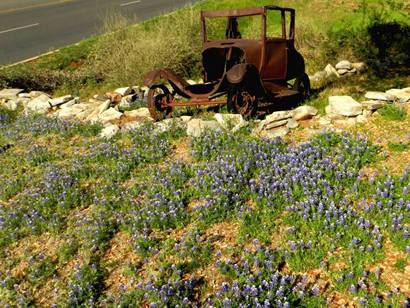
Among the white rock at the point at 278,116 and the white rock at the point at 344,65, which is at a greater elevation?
the white rock at the point at 278,116

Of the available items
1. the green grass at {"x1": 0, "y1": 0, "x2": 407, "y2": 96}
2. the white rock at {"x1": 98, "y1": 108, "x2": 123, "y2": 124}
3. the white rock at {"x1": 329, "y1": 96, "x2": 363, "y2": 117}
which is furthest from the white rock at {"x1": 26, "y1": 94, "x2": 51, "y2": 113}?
the white rock at {"x1": 329, "y1": 96, "x2": 363, "y2": 117}

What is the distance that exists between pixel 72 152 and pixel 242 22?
1012 centimetres

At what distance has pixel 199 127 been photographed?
8086 millimetres

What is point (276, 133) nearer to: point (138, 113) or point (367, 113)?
point (367, 113)

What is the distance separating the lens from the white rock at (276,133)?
7.64 meters

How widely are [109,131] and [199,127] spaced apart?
1.89 meters

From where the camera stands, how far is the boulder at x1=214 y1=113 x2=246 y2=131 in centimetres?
798

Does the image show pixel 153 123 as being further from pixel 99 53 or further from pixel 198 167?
pixel 99 53

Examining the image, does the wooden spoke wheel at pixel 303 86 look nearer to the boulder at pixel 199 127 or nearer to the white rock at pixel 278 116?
the white rock at pixel 278 116

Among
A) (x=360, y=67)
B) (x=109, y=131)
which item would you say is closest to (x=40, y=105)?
(x=109, y=131)

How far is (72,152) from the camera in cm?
849

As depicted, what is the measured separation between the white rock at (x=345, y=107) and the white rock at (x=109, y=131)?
402cm

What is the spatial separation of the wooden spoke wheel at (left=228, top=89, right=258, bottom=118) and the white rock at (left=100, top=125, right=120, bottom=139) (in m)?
2.27

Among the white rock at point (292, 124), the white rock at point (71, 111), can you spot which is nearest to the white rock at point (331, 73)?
the white rock at point (292, 124)
